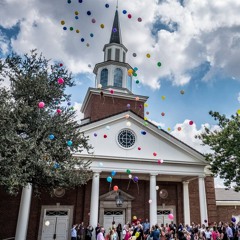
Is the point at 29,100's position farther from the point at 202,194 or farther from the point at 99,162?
the point at 202,194

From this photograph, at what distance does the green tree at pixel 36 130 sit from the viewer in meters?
9.10

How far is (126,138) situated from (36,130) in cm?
851

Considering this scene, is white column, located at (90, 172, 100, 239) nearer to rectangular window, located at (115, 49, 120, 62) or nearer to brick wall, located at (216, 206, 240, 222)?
brick wall, located at (216, 206, 240, 222)

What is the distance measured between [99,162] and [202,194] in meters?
7.47

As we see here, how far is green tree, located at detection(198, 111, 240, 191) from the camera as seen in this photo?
1619 cm

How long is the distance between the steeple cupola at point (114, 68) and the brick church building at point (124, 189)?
645 cm

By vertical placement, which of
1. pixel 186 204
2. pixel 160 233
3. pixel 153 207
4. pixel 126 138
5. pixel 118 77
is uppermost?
pixel 118 77

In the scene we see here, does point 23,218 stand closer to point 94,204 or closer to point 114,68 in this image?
point 94,204

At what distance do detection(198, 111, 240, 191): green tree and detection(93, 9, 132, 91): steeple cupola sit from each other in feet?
31.5

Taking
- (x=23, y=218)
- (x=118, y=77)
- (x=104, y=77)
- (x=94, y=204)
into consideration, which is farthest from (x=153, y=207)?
(x=104, y=77)

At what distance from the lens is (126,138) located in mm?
18047

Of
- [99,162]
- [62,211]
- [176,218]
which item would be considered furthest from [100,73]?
[176,218]

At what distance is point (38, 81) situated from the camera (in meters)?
11.0

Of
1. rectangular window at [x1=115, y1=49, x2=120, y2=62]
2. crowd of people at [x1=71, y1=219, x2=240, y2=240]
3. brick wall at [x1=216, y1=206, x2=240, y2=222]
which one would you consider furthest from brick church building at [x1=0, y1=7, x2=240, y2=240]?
rectangular window at [x1=115, y1=49, x2=120, y2=62]
